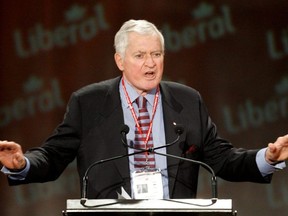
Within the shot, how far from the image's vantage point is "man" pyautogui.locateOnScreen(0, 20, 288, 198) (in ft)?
10.1

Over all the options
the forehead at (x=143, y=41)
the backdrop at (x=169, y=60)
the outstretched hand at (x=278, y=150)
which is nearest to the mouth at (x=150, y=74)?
the forehead at (x=143, y=41)

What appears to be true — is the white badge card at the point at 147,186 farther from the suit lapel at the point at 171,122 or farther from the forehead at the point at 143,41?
the forehead at the point at 143,41

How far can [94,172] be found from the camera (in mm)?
3137

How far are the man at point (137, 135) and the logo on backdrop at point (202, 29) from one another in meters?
1.44

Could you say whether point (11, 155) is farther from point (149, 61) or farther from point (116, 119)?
point (149, 61)

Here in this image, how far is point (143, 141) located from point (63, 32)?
181 cm

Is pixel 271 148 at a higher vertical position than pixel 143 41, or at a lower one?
lower

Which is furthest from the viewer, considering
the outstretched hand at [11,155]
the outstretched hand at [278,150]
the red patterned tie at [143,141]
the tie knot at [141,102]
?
the tie knot at [141,102]

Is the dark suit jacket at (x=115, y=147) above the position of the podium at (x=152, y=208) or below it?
above

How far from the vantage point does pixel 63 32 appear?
15.4ft

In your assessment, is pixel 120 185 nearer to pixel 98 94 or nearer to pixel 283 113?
pixel 98 94

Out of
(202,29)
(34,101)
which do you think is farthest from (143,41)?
(34,101)

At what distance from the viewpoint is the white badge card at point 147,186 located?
9.37 ft

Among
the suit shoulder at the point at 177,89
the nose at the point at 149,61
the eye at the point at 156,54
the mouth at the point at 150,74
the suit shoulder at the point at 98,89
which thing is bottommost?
the suit shoulder at the point at 177,89
